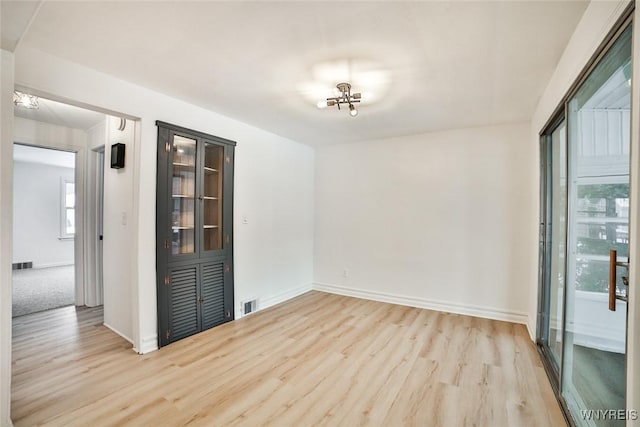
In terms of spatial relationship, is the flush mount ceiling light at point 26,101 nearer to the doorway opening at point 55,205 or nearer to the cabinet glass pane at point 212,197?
the doorway opening at point 55,205

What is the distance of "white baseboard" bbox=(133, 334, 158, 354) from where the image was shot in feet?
9.11

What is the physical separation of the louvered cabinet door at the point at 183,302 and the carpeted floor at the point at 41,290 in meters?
2.52

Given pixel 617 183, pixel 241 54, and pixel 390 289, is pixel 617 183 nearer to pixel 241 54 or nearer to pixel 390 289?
pixel 241 54

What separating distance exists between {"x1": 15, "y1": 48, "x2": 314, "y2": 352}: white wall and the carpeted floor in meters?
2.23

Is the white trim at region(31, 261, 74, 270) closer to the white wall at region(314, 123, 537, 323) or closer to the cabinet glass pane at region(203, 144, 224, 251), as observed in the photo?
the cabinet glass pane at region(203, 144, 224, 251)

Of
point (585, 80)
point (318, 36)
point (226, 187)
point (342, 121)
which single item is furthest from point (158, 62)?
point (585, 80)

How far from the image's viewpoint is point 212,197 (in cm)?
351

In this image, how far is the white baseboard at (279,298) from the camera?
4.06 meters

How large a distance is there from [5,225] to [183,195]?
1.56 meters

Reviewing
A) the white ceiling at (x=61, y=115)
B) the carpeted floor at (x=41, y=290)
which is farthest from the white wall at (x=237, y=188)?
the carpeted floor at (x=41, y=290)

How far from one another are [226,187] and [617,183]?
342cm

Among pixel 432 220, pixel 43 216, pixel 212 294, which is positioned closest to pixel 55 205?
pixel 43 216

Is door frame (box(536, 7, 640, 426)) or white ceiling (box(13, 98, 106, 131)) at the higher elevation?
white ceiling (box(13, 98, 106, 131))

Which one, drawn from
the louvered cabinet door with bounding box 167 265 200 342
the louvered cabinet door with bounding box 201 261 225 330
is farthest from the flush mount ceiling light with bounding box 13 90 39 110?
the louvered cabinet door with bounding box 201 261 225 330
